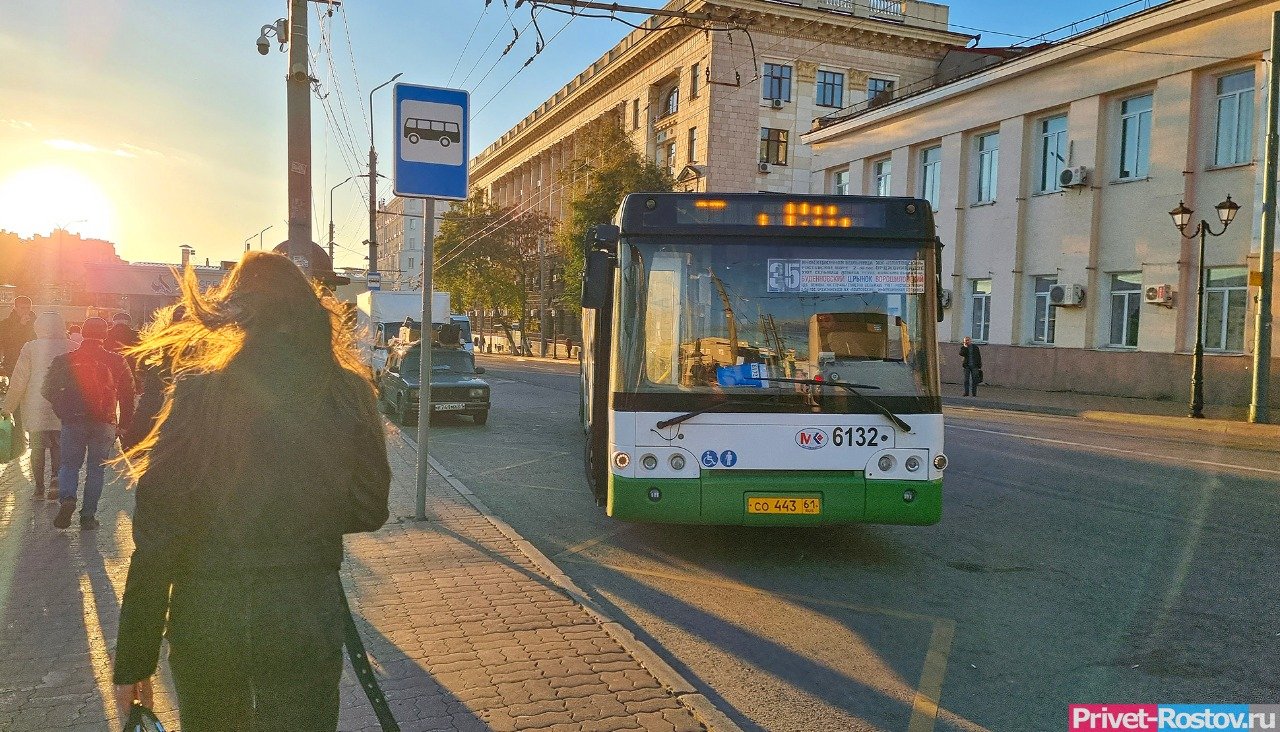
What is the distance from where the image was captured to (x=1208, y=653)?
16.9 feet

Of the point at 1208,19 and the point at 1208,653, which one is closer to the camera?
the point at 1208,653

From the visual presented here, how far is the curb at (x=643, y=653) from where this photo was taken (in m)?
3.98

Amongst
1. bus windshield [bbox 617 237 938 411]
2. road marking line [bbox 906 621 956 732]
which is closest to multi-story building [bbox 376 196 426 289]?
bus windshield [bbox 617 237 938 411]

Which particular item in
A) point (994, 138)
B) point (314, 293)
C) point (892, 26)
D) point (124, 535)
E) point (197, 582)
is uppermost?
point (892, 26)

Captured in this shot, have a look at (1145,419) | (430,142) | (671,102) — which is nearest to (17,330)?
(430,142)

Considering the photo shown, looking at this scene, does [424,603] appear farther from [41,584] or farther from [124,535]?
[124,535]

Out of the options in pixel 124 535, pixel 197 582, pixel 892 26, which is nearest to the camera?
pixel 197 582

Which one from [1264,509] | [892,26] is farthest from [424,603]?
[892,26]

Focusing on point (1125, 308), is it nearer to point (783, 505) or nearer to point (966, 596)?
point (966, 596)

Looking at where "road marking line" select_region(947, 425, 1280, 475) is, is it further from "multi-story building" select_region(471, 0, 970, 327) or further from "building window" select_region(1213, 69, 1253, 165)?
"multi-story building" select_region(471, 0, 970, 327)

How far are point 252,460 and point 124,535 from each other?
20.4 ft

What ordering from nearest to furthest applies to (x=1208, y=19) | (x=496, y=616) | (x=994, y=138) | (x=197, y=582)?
(x=197, y=582), (x=496, y=616), (x=1208, y=19), (x=994, y=138)

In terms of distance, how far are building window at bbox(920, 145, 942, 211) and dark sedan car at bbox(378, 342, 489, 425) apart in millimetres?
21315

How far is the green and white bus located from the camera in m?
6.80
